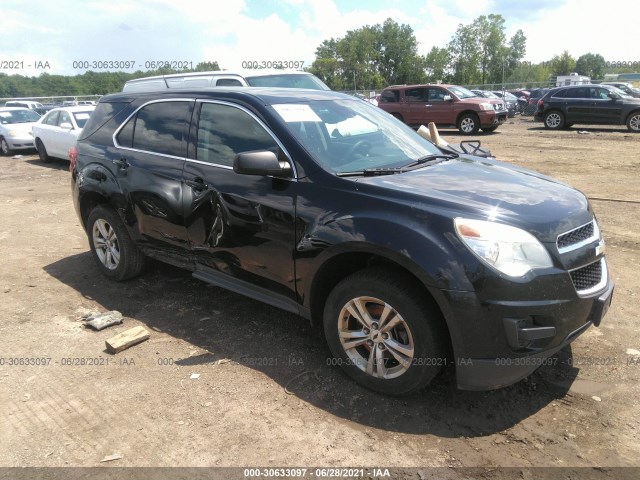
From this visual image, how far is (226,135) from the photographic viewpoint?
12.5 feet

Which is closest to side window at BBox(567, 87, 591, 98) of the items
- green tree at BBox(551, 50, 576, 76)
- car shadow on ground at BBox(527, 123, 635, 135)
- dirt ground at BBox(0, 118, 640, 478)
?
car shadow on ground at BBox(527, 123, 635, 135)

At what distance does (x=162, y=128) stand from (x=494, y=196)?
9.27ft

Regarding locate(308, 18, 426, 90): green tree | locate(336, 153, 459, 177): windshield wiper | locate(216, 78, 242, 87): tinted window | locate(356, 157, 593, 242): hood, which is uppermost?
locate(308, 18, 426, 90): green tree

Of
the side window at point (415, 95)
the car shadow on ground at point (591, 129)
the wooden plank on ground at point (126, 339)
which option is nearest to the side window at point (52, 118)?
the wooden plank on ground at point (126, 339)

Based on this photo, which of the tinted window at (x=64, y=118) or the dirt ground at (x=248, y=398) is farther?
the tinted window at (x=64, y=118)

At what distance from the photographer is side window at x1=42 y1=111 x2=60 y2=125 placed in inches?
530

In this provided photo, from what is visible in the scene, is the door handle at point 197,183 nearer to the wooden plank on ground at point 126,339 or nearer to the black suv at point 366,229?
the black suv at point 366,229

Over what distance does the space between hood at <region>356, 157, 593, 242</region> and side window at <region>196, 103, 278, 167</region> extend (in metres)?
0.90

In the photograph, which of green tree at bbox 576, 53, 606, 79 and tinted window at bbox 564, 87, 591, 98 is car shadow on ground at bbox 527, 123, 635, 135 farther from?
green tree at bbox 576, 53, 606, 79

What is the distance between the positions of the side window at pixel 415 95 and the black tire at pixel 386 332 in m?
17.8

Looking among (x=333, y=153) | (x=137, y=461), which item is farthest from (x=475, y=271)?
(x=137, y=461)

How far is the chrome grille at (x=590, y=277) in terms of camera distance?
9.14ft

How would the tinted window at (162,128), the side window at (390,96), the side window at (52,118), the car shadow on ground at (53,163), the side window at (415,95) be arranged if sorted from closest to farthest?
the tinted window at (162,128)
the side window at (52,118)
the car shadow on ground at (53,163)
the side window at (415,95)
the side window at (390,96)

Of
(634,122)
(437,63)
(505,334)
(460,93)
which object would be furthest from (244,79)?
(437,63)
